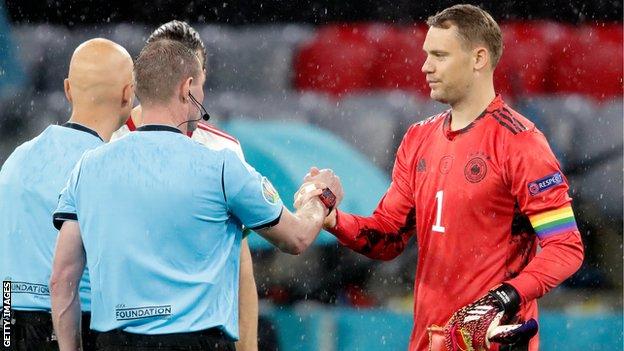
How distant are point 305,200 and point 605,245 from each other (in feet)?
10.6

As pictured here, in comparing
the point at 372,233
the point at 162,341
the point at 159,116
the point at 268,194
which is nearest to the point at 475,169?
the point at 372,233

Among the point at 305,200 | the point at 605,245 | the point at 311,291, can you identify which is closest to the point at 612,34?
the point at 605,245

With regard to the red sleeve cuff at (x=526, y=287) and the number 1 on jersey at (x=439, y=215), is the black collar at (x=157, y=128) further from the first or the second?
the red sleeve cuff at (x=526, y=287)

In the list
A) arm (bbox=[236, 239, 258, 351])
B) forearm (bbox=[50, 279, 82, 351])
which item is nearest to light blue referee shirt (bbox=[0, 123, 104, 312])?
forearm (bbox=[50, 279, 82, 351])

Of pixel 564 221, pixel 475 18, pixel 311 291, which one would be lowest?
pixel 311 291

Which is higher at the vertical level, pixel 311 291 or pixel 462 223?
pixel 462 223

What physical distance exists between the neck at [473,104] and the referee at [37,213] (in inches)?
49.8

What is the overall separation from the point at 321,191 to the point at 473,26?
2.71ft

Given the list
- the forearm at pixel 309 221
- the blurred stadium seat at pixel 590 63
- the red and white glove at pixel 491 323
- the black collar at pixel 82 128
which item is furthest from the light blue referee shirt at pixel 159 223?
the blurred stadium seat at pixel 590 63

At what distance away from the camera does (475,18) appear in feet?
13.2

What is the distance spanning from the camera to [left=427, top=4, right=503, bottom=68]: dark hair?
398cm

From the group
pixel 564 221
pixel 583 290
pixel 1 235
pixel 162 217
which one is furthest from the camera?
pixel 583 290

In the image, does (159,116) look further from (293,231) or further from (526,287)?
(526,287)

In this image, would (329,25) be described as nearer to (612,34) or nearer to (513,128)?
(612,34)
